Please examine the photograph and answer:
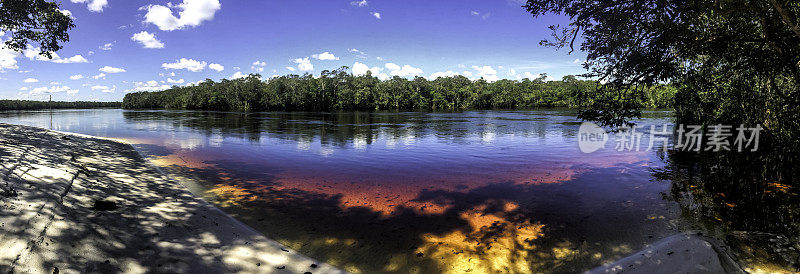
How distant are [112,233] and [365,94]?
113052 millimetres

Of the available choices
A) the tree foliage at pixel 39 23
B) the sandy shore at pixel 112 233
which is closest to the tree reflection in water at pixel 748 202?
the sandy shore at pixel 112 233

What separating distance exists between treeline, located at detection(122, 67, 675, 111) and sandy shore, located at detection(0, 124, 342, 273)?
10920 cm

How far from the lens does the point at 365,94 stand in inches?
4619

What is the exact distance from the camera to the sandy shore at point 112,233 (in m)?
4.65

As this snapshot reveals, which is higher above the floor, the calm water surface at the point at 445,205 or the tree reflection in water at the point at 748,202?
the tree reflection in water at the point at 748,202

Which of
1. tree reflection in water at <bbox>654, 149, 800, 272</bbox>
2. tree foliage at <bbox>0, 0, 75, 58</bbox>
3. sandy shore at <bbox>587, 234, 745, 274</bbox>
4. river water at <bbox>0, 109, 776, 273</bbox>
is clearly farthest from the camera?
tree foliage at <bbox>0, 0, 75, 58</bbox>

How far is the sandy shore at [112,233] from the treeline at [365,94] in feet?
358

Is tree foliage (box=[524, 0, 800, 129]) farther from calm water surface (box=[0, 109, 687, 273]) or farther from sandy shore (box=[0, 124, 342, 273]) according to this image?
sandy shore (box=[0, 124, 342, 273])

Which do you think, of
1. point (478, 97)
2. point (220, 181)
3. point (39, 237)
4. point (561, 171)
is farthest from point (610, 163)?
point (478, 97)

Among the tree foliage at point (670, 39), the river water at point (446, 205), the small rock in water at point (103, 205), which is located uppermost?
the tree foliage at point (670, 39)

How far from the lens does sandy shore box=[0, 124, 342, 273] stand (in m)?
4.65

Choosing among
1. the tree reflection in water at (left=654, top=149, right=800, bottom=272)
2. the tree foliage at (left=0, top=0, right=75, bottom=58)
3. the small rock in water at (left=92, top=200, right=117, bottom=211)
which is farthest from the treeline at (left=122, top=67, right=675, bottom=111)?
the small rock in water at (left=92, top=200, right=117, bottom=211)

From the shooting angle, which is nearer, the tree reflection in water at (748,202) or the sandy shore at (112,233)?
the sandy shore at (112,233)

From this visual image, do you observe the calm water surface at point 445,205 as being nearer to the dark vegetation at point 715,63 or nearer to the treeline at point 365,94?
the dark vegetation at point 715,63
